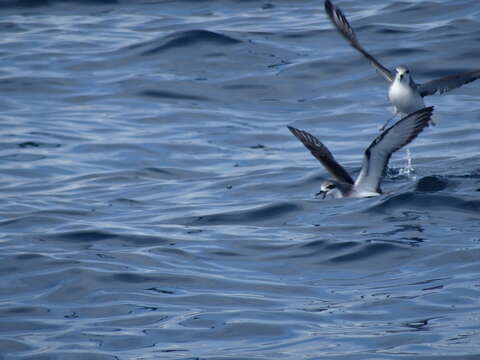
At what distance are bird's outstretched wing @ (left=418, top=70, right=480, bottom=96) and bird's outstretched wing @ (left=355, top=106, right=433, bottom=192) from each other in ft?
6.75

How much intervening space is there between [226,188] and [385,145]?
2.31 meters

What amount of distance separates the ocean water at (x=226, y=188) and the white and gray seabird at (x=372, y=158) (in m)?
0.25

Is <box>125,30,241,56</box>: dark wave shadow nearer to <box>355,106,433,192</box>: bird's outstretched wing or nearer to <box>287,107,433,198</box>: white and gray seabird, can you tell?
<box>287,107,433,198</box>: white and gray seabird

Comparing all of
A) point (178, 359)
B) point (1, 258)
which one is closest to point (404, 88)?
point (1, 258)

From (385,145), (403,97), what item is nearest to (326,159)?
(385,145)

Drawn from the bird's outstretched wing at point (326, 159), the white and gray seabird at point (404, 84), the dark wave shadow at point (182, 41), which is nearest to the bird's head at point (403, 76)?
the white and gray seabird at point (404, 84)

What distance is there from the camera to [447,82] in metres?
13.4

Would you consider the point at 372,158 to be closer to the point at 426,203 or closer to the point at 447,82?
the point at 426,203

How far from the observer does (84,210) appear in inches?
476

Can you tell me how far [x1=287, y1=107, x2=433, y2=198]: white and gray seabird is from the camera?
11.2 metres

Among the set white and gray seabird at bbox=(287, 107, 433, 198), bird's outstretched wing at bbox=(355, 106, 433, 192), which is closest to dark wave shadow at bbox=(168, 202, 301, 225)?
white and gray seabird at bbox=(287, 107, 433, 198)

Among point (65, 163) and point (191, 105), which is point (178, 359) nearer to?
point (65, 163)

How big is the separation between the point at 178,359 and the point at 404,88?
6.84 m

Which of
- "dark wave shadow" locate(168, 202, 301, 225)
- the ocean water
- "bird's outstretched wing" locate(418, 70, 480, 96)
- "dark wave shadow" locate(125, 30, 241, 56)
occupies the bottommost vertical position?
"dark wave shadow" locate(168, 202, 301, 225)
